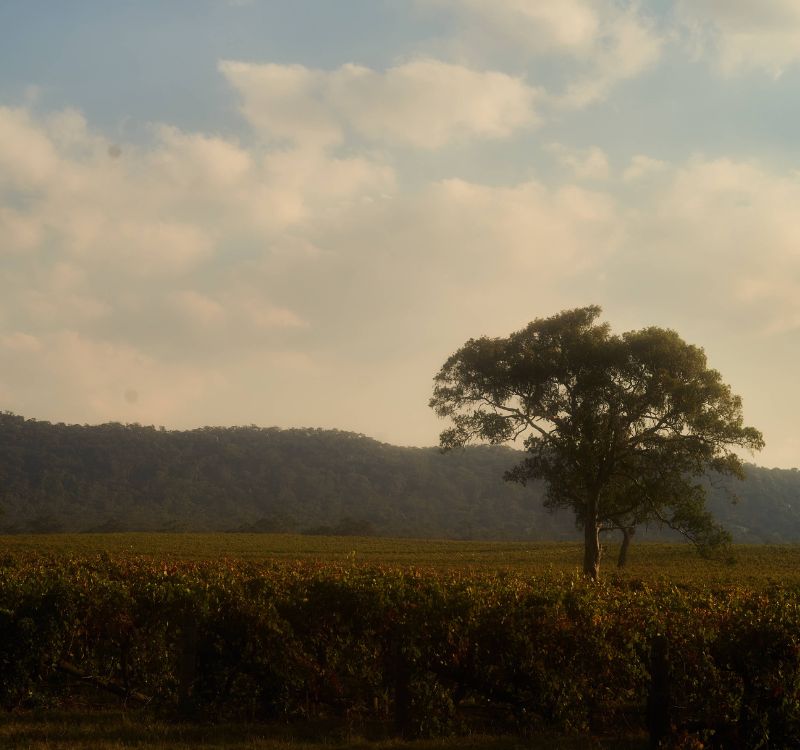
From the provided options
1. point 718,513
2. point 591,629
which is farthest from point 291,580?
point 718,513

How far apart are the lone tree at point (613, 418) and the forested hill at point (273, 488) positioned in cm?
8842

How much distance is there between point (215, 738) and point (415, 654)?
2722mm

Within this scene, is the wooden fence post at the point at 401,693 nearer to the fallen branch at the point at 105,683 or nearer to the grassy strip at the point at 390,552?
the fallen branch at the point at 105,683

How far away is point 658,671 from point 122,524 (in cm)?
11488

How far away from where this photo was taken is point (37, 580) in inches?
429

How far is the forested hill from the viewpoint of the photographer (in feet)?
467

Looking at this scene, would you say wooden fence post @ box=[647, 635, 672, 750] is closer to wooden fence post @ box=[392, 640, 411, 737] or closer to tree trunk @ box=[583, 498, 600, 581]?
A: wooden fence post @ box=[392, 640, 411, 737]

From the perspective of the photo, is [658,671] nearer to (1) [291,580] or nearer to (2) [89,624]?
(1) [291,580]

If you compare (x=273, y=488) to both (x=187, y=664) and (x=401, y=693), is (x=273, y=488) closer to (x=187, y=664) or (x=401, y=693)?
(x=187, y=664)

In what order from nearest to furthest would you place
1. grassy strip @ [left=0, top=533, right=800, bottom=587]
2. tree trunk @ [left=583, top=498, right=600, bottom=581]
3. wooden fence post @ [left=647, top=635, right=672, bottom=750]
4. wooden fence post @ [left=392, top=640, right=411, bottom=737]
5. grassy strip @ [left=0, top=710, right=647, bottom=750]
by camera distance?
wooden fence post @ [left=647, top=635, right=672, bottom=750]
grassy strip @ [left=0, top=710, right=647, bottom=750]
wooden fence post @ [left=392, top=640, right=411, bottom=737]
tree trunk @ [left=583, top=498, right=600, bottom=581]
grassy strip @ [left=0, top=533, right=800, bottom=587]

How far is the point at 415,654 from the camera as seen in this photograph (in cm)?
918

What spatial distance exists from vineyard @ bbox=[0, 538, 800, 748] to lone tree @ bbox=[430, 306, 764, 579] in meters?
22.8

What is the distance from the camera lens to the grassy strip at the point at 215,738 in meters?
8.81

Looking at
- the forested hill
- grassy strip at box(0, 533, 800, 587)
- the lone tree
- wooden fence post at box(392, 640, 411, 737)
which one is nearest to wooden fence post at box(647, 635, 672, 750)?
wooden fence post at box(392, 640, 411, 737)
